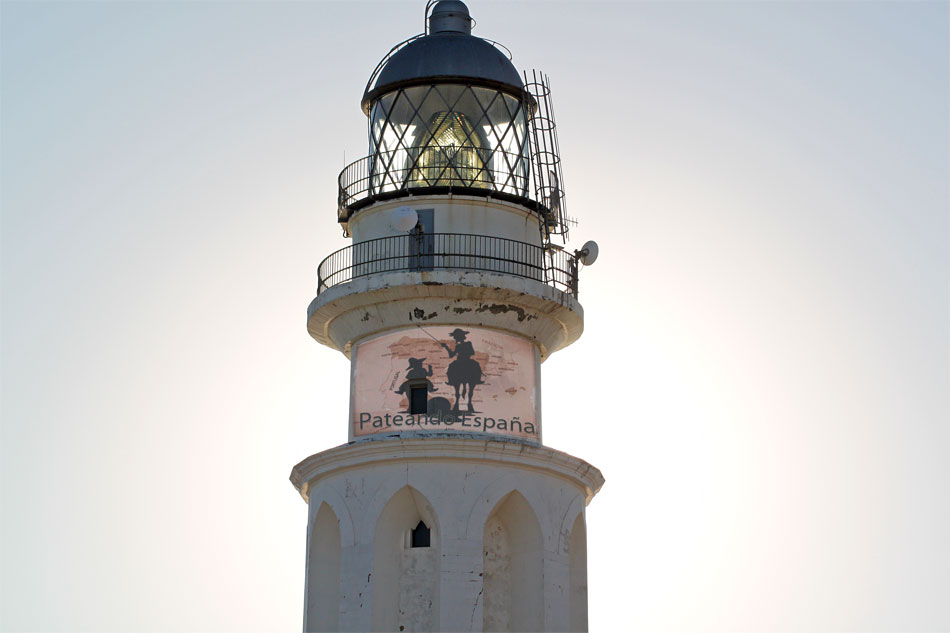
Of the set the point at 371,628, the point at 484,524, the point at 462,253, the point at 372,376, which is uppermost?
the point at 462,253

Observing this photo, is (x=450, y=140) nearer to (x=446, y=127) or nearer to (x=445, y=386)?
(x=446, y=127)

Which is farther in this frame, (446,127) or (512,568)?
(446,127)

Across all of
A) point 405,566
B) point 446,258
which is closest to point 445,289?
point 446,258

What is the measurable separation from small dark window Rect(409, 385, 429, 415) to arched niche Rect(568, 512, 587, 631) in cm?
394

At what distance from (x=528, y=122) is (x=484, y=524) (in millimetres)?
9143

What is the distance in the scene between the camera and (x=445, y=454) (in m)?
32.4

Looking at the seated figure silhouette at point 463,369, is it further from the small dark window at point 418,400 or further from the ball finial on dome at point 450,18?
the ball finial on dome at point 450,18

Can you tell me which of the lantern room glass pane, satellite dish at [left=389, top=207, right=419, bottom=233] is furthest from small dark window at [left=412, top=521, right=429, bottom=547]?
the lantern room glass pane

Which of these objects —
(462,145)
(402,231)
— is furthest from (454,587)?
(462,145)

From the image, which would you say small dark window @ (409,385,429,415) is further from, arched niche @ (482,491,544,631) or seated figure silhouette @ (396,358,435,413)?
arched niche @ (482,491,544,631)

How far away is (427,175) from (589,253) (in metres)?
3.86

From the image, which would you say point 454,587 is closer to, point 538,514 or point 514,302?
point 538,514

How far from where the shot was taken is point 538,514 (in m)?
32.9

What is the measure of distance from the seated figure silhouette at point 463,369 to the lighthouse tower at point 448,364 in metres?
0.03
